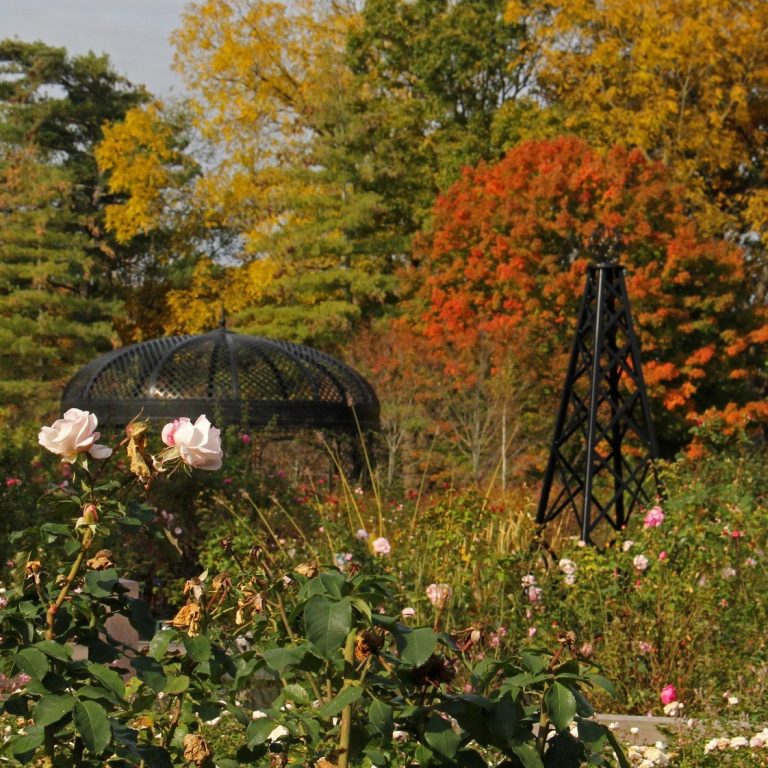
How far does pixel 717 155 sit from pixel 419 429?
9073mm

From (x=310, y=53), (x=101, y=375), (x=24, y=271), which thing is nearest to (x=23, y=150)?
(x=24, y=271)

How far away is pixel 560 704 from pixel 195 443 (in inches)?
Result: 30.4

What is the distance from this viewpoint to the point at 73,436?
7.41 feet

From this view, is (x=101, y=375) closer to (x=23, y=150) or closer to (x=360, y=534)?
(x=360, y=534)

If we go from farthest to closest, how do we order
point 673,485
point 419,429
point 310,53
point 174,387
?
1. point 310,53
2. point 419,429
3. point 174,387
4. point 673,485

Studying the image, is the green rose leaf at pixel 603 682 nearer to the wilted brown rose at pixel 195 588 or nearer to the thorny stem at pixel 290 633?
the thorny stem at pixel 290 633

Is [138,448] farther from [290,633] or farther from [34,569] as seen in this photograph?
[290,633]

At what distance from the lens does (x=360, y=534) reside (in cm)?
591

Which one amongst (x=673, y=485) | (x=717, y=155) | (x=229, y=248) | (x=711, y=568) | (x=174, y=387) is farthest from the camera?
(x=229, y=248)

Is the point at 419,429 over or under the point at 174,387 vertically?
under

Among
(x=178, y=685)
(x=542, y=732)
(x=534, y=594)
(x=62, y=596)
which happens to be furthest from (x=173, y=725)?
(x=534, y=594)

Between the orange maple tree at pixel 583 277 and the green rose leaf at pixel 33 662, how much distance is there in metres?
15.2

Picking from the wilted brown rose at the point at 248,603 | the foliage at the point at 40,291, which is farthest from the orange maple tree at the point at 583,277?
the wilted brown rose at the point at 248,603

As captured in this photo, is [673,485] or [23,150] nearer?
[673,485]
